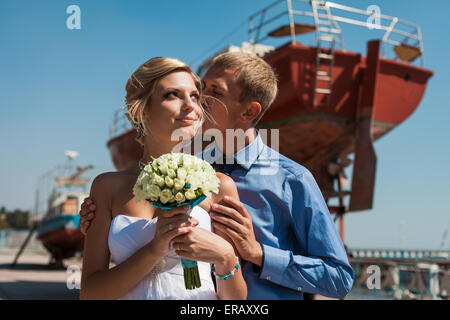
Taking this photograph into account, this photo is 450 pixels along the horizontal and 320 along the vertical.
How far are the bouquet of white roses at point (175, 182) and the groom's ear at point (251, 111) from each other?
1.68ft

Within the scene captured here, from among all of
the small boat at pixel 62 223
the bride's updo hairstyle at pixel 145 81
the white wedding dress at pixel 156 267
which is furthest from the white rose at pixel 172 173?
the small boat at pixel 62 223

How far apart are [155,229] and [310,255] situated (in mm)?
732

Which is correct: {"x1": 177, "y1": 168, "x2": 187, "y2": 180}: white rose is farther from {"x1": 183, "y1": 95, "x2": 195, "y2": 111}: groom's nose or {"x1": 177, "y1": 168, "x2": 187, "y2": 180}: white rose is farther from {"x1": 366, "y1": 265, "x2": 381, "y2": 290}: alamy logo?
{"x1": 366, "y1": 265, "x2": 381, "y2": 290}: alamy logo

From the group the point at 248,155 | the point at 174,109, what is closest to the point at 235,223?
the point at 248,155

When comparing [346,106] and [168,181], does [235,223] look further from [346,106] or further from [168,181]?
[346,106]

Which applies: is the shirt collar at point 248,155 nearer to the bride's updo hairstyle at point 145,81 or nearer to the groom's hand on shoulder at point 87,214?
the bride's updo hairstyle at point 145,81

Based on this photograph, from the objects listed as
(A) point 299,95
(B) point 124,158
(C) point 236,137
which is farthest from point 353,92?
(C) point 236,137

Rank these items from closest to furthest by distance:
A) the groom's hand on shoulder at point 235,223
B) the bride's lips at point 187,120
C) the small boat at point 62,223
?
the groom's hand on shoulder at point 235,223 < the bride's lips at point 187,120 < the small boat at point 62,223

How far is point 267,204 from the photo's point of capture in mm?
2156

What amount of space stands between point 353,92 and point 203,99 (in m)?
11.1

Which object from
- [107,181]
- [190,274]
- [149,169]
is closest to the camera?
[149,169]

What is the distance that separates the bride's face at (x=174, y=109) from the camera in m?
2.12
